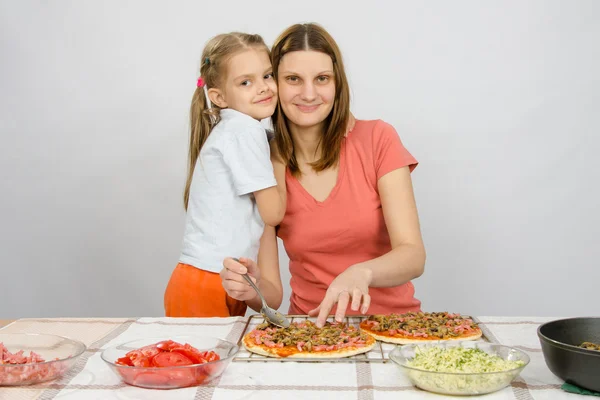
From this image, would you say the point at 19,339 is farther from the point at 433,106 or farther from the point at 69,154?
the point at 433,106

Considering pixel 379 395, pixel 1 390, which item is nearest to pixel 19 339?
pixel 1 390

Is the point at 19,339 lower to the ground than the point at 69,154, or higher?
lower

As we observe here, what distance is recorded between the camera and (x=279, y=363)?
1.54 metres

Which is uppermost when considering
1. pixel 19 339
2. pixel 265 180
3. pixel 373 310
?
pixel 265 180

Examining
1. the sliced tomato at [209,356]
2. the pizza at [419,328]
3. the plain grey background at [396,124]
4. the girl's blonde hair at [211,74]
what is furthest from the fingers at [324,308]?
the plain grey background at [396,124]

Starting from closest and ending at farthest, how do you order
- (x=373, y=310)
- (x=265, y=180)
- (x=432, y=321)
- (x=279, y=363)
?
(x=279, y=363) → (x=432, y=321) → (x=265, y=180) → (x=373, y=310)

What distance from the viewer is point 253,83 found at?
2350 mm

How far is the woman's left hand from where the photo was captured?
5.66 ft

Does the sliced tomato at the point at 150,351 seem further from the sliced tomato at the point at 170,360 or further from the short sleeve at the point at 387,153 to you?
the short sleeve at the point at 387,153

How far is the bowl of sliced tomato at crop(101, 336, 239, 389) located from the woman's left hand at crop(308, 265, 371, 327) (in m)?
0.31

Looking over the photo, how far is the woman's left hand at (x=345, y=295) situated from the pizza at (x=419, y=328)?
0.06m

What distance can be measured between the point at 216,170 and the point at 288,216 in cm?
29

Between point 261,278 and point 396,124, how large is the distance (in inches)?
57.6

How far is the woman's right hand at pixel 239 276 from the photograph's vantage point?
1.88 m
